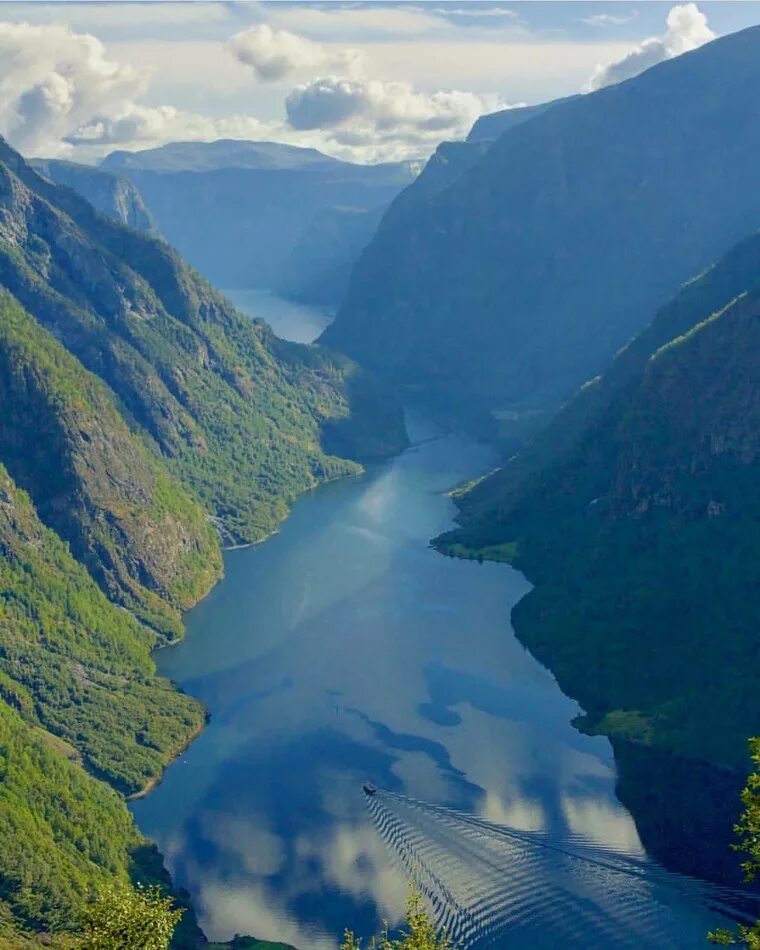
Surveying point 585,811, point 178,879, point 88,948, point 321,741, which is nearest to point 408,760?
point 321,741

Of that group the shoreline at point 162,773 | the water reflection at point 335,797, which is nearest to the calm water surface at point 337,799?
the water reflection at point 335,797

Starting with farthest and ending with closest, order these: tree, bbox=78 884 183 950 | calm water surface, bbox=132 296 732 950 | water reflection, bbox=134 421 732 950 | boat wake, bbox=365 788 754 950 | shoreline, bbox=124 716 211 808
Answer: shoreline, bbox=124 716 211 808 → water reflection, bbox=134 421 732 950 → calm water surface, bbox=132 296 732 950 → boat wake, bbox=365 788 754 950 → tree, bbox=78 884 183 950

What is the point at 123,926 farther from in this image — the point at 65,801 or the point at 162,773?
the point at 162,773

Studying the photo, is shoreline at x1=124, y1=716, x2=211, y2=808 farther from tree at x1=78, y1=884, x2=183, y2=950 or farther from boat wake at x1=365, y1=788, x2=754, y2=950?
tree at x1=78, y1=884, x2=183, y2=950

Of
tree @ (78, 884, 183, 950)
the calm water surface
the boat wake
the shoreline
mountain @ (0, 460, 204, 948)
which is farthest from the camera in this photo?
the shoreline

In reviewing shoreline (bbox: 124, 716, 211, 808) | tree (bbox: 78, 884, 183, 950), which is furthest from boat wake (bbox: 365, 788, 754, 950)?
tree (bbox: 78, 884, 183, 950)

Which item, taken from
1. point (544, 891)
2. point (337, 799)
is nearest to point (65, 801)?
point (337, 799)

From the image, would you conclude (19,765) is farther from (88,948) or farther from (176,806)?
(88,948)

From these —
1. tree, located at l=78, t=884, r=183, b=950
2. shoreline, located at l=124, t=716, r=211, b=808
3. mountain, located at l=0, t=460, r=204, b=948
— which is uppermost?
tree, located at l=78, t=884, r=183, b=950
